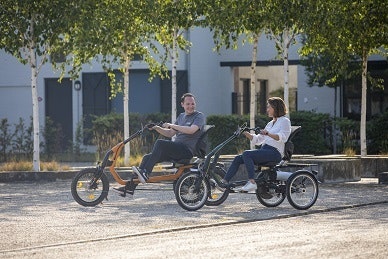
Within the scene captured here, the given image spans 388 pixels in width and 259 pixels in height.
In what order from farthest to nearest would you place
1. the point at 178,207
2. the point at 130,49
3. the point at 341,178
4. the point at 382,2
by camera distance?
the point at 130,49 < the point at 382,2 < the point at 341,178 < the point at 178,207

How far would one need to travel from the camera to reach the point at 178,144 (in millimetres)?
16500

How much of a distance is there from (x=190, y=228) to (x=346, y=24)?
38.1 feet

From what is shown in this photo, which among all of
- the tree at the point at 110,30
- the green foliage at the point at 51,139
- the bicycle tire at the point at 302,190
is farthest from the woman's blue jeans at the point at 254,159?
the green foliage at the point at 51,139

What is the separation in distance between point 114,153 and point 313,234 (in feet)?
17.3

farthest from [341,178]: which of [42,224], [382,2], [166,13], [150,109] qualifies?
[150,109]

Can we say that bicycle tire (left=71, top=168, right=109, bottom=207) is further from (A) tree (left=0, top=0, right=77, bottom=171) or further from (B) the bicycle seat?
(A) tree (left=0, top=0, right=77, bottom=171)

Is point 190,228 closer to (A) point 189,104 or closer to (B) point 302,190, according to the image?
(B) point 302,190

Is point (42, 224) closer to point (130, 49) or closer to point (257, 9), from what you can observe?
point (257, 9)

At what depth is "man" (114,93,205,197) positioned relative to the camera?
16.4m

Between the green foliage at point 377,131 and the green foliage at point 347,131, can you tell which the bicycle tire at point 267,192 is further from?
the green foliage at point 377,131

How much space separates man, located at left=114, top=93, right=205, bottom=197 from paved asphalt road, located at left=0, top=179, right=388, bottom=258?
506 mm

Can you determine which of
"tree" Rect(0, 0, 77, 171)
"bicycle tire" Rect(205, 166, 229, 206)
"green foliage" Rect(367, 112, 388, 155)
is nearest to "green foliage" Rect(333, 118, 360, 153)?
"green foliage" Rect(367, 112, 388, 155)

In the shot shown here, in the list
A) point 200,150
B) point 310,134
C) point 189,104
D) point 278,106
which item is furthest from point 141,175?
point 310,134

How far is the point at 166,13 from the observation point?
25.8 metres
